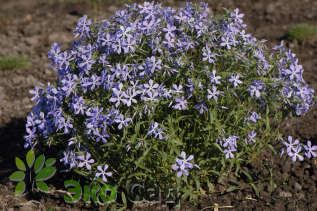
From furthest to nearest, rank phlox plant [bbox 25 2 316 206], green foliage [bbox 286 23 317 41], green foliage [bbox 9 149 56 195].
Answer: green foliage [bbox 286 23 317 41] < green foliage [bbox 9 149 56 195] < phlox plant [bbox 25 2 316 206]

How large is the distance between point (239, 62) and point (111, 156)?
4.06 feet

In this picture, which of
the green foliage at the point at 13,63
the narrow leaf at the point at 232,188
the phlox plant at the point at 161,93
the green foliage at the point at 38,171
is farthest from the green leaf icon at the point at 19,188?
the green foliage at the point at 13,63

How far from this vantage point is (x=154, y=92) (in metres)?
2.40

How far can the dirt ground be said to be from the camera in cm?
309

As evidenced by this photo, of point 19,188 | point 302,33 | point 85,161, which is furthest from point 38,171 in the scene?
point 302,33

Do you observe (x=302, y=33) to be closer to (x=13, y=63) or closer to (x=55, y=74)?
(x=55, y=74)

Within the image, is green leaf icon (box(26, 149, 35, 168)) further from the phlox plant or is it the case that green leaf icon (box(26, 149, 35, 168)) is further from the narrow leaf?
the narrow leaf

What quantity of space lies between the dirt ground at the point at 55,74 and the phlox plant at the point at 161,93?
1.31 feet

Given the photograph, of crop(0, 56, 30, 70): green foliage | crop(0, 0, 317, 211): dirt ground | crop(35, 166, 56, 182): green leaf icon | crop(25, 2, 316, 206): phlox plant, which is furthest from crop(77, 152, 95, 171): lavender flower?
crop(0, 56, 30, 70): green foliage

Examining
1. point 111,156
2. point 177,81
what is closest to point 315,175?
point 177,81

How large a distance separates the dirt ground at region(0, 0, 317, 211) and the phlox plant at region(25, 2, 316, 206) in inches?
15.7

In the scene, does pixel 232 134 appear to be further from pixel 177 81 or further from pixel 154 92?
pixel 154 92

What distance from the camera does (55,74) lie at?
516cm

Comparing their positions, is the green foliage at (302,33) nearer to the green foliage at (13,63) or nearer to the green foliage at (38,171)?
the green foliage at (13,63)
